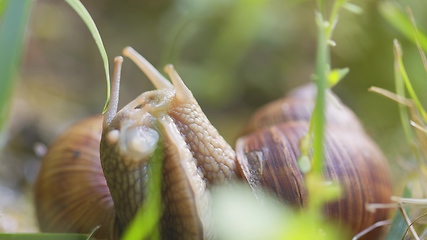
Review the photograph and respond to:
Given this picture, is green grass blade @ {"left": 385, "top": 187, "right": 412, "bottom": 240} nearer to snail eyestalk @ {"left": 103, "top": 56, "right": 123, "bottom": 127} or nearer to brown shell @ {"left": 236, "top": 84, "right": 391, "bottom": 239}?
brown shell @ {"left": 236, "top": 84, "right": 391, "bottom": 239}

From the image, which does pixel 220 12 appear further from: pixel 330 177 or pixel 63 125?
pixel 330 177

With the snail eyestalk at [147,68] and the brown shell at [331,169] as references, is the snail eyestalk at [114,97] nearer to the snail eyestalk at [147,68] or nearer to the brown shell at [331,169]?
the snail eyestalk at [147,68]

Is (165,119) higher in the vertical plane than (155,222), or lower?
higher

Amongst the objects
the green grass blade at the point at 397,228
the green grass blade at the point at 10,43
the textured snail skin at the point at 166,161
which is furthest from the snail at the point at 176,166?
the green grass blade at the point at 10,43

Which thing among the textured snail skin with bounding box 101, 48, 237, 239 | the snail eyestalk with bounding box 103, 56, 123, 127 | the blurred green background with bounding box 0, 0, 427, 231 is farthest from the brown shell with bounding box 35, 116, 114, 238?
the blurred green background with bounding box 0, 0, 427, 231

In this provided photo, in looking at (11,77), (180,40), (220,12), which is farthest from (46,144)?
(11,77)

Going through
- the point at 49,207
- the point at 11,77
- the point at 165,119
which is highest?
the point at 11,77
